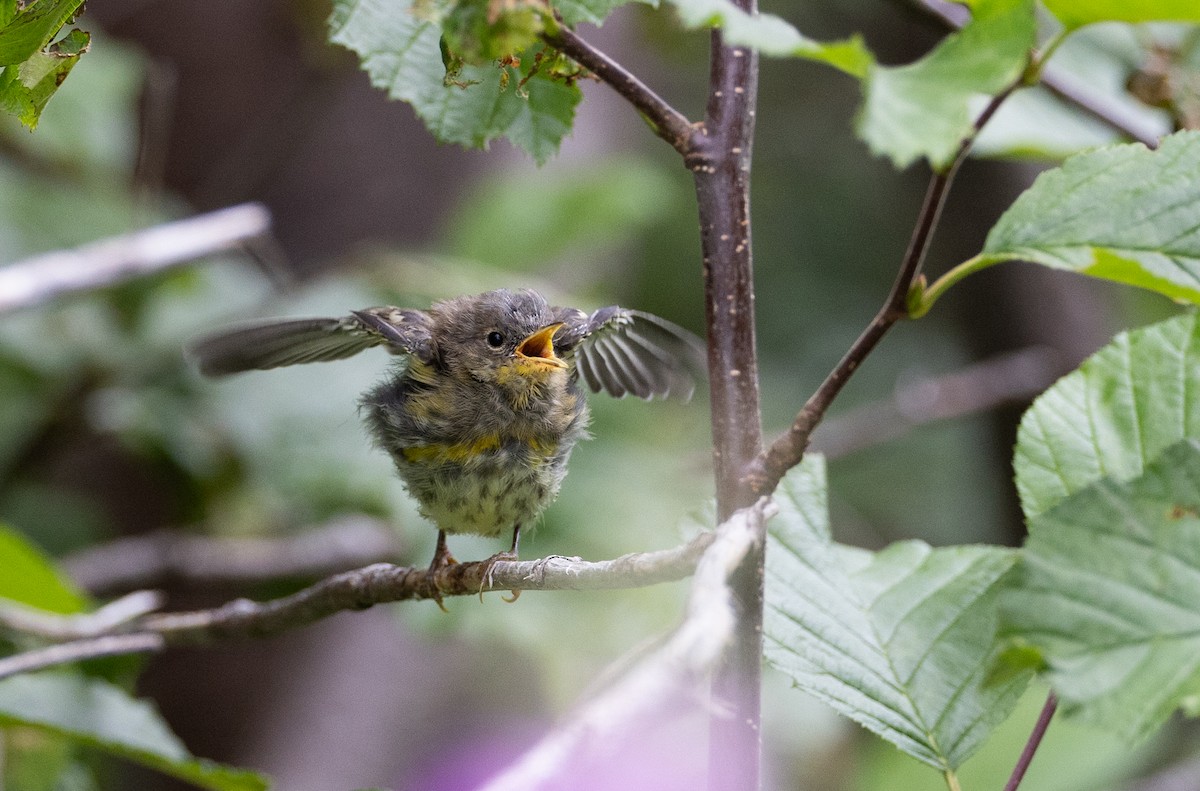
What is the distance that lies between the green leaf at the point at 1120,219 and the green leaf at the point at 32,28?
987 mm

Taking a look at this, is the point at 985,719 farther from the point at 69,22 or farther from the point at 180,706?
the point at 180,706

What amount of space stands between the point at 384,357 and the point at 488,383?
1372 millimetres

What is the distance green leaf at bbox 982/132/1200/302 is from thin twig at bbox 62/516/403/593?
2.69 meters

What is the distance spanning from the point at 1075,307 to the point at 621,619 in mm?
2213

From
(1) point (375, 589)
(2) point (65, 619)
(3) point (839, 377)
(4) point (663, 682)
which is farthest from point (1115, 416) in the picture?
(2) point (65, 619)

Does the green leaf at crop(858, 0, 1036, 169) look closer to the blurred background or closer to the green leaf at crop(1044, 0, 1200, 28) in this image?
the green leaf at crop(1044, 0, 1200, 28)

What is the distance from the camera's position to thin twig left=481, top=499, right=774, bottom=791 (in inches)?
30.0

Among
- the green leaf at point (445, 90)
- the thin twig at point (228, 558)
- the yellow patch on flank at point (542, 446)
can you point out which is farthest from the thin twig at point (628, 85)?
the thin twig at point (228, 558)

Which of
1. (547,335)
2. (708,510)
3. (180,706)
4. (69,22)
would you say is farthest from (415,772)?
(69,22)

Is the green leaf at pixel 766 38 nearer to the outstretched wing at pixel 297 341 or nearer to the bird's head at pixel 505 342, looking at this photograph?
the outstretched wing at pixel 297 341

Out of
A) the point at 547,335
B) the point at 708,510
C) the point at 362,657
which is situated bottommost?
the point at 708,510

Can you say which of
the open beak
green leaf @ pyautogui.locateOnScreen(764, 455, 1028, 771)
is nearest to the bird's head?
the open beak

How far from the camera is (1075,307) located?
4281 mm

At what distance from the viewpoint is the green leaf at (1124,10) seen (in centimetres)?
102
